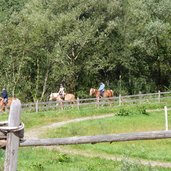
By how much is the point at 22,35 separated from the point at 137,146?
2858 cm

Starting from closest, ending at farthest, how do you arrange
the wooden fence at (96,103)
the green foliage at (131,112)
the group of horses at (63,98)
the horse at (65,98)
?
the green foliage at (131,112) < the wooden fence at (96,103) < the group of horses at (63,98) < the horse at (65,98)

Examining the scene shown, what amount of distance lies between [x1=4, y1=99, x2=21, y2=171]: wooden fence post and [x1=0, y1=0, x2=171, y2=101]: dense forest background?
127 feet

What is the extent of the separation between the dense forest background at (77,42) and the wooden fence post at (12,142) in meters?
38.8

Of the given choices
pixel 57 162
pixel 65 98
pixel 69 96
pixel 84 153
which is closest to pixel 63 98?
pixel 65 98

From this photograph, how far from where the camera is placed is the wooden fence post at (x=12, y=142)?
24.5 ft

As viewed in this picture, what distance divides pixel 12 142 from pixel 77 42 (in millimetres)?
39684

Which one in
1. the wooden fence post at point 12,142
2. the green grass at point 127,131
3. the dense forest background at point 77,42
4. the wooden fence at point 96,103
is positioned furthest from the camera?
the dense forest background at point 77,42

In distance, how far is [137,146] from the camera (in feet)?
66.6

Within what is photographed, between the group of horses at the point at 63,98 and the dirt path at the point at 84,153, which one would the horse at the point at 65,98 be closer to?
the group of horses at the point at 63,98

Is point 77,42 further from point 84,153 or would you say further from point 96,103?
point 84,153

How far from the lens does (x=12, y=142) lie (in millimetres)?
7523

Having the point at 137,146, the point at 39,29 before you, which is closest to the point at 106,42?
the point at 39,29

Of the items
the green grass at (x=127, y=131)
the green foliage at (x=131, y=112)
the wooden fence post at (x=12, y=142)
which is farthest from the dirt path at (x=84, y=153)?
the wooden fence post at (x=12, y=142)

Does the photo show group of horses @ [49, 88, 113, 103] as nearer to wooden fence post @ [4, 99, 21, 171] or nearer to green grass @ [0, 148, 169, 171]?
green grass @ [0, 148, 169, 171]
